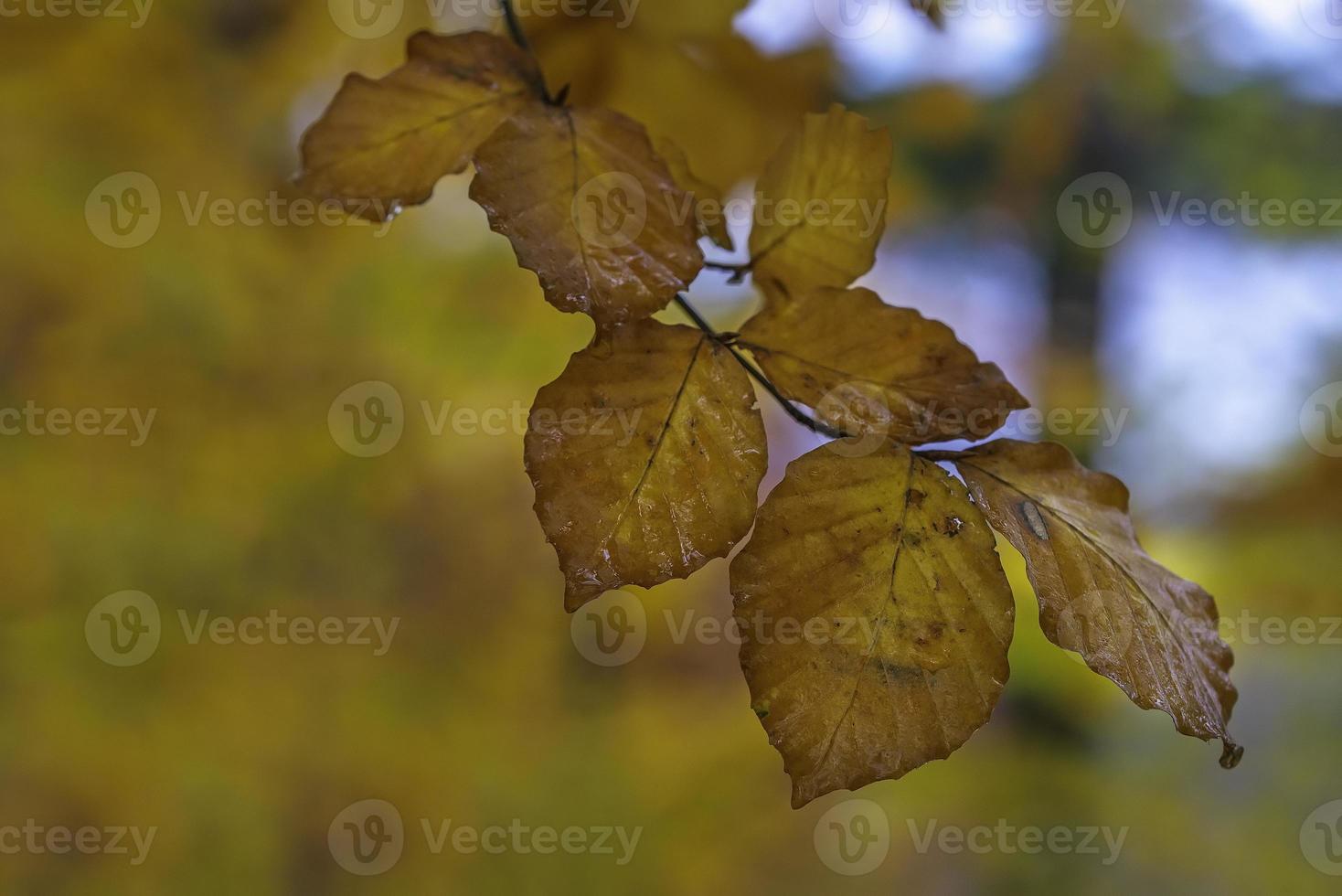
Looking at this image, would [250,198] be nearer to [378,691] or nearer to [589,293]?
[378,691]

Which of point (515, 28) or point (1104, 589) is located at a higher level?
point (515, 28)

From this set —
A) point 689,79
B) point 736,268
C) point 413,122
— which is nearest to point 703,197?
point 736,268

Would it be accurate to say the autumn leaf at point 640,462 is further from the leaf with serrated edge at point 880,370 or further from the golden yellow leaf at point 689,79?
the golden yellow leaf at point 689,79

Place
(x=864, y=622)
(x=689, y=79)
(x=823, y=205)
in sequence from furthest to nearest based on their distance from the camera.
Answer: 1. (x=689, y=79)
2. (x=823, y=205)
3. (x=864, y=622)

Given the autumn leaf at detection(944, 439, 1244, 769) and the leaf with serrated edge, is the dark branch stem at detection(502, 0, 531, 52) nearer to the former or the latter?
the leaf with serrated edge

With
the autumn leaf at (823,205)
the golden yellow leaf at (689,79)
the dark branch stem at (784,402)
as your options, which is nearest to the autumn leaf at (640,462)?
the dark branch stem at (784,402)

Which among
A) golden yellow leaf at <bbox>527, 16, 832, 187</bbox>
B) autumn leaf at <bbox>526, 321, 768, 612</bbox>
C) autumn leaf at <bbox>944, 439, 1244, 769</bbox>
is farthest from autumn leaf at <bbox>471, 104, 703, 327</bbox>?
golden yellow leaf at <bbox>527, 16, 832, 187</bbox>

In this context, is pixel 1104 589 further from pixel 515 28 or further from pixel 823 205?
pixel 515 28
